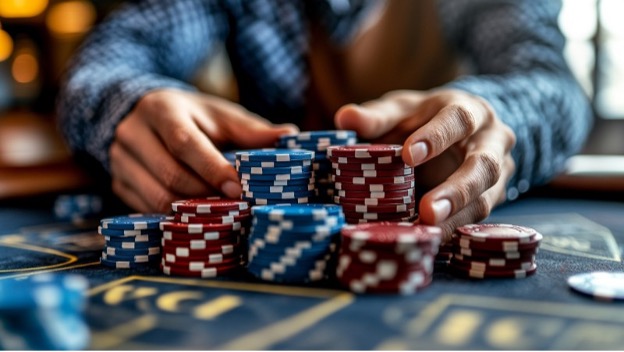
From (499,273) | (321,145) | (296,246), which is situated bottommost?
(499,273)

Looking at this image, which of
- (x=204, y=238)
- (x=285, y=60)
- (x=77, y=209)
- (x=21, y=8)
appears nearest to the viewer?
(x=204, y=238)

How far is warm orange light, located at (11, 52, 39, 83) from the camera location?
7.31 metres

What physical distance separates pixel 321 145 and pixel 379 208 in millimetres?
398

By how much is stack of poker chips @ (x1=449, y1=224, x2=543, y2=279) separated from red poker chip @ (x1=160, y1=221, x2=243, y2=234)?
567mm

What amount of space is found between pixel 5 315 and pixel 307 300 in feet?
1.82

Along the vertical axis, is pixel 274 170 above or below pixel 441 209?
above

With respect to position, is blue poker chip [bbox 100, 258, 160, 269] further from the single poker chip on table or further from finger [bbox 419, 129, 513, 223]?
finger [bbox 419, 129, 513, 223]

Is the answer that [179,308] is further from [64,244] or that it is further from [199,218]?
[64,244]

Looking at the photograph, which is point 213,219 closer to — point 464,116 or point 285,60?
point 464,116

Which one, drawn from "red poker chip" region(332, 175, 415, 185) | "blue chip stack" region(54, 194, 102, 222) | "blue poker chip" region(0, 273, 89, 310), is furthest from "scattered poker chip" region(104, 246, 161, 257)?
"blue chip stack" region(54, 194, 102, 222)

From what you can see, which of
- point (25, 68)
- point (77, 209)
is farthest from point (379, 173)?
point (25, 68)

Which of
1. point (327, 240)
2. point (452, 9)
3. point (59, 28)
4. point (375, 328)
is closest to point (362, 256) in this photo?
point (327, 240)

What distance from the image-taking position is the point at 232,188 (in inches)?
70.9

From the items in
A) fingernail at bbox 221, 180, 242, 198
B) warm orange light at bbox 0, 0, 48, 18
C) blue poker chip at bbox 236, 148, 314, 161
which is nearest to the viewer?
blue poker chip at bbox 236, 148, 314, 161
